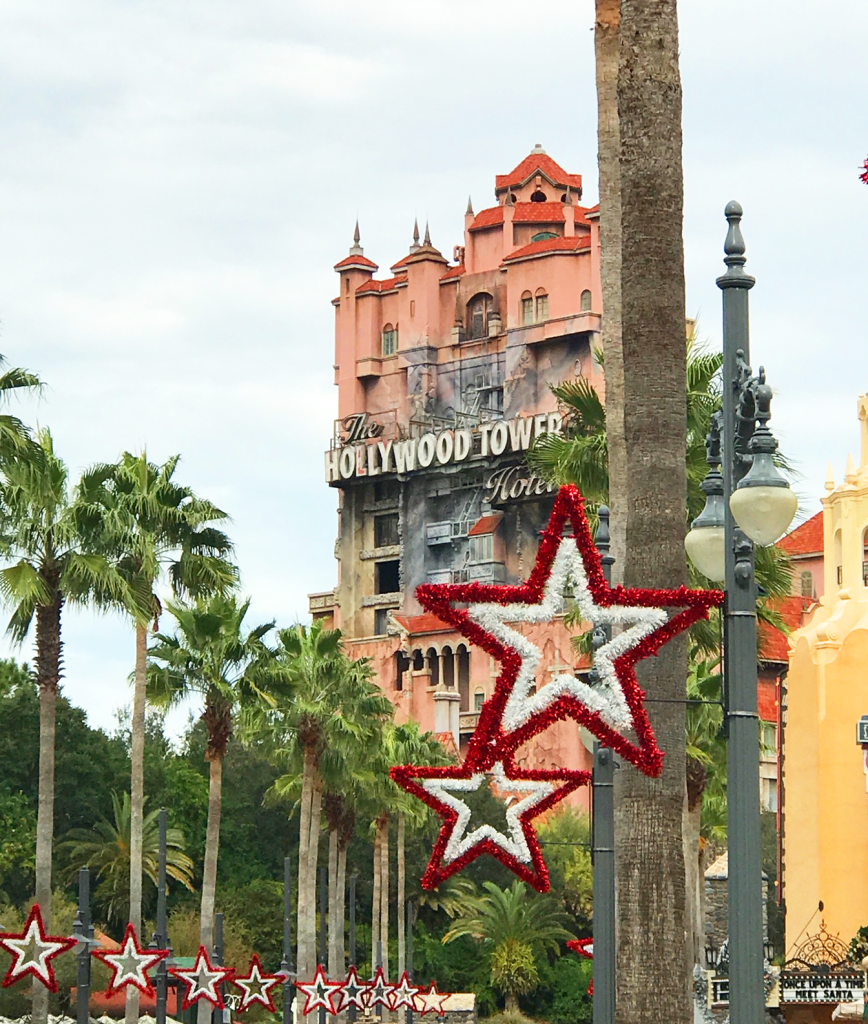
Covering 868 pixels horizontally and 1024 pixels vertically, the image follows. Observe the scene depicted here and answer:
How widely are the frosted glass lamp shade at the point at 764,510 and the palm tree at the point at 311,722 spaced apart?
1576 inches

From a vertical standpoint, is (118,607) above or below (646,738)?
above

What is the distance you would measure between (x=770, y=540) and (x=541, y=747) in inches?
3625

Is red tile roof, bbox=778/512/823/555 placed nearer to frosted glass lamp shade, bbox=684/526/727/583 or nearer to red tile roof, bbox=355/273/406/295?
red tile roof, bbox=355/273/406/295

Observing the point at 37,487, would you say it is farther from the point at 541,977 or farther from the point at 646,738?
the point at 541,977

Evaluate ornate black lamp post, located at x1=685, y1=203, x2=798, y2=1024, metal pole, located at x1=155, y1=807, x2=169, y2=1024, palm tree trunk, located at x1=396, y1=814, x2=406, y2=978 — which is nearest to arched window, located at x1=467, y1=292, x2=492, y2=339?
palm tree trunk, located at x1=396, y1=814, x2=406, y2=978

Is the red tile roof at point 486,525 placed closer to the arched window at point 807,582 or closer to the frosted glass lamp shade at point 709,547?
the arched window at point 807,582

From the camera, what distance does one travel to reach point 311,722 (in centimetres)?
5438

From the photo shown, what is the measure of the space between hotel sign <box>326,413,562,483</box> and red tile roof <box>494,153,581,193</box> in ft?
52.6

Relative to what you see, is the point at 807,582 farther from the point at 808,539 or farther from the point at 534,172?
the point at 534,172

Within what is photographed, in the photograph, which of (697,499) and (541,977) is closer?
(697,499)

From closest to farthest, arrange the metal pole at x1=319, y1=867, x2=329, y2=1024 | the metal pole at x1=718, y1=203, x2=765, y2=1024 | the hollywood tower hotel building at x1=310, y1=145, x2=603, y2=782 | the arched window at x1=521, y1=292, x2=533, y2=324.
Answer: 1. the metal pole at x1=718, y1=203, x2=765, y2=1024
2. the metal pole at x1=319, y1=867, x2=329, y2=1024
3. the hollywood tower hotel building at x1=310, y1=145, x2=603, y2=782
4. the arched window at x1=521, y1=292, x2=533, y2=324

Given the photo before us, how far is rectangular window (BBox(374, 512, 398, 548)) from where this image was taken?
412 ft

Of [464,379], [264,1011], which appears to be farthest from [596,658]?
[464,379]

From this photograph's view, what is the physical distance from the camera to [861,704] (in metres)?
50.3
